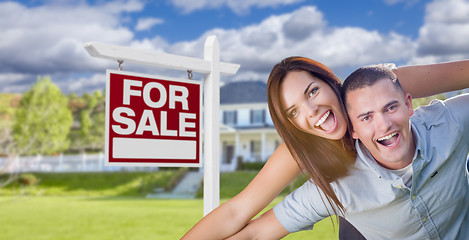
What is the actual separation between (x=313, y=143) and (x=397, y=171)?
37cm

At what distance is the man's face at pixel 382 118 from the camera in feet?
6.21

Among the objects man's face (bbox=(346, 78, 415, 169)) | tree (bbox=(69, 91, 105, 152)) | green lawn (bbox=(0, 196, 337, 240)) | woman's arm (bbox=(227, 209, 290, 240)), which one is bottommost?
green lawn (bbox=(0, 196, 337, 240))

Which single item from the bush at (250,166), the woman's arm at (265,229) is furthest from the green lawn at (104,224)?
the bush at (250,166)

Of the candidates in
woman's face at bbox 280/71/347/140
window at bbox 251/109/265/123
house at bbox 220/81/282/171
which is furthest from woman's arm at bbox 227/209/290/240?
window at bbox 251/109/265/123

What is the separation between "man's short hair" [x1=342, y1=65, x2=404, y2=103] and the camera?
6.25ft

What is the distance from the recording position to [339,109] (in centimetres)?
203

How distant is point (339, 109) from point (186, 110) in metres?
1.26

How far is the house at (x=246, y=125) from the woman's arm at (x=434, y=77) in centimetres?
2340

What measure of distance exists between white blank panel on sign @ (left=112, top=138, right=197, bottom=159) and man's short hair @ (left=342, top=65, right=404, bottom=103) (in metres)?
1.31

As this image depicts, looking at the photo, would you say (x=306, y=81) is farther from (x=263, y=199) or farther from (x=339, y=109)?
(x=263, y=199)

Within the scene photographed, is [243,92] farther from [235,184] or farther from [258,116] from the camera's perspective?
[235,184]

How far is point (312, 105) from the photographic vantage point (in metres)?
2.01

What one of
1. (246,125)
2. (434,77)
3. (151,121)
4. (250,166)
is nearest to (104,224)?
(151,121)

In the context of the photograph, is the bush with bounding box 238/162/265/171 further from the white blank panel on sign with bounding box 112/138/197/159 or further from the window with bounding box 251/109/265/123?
the white blank panel on sign with bounding box 112/138/197/159
